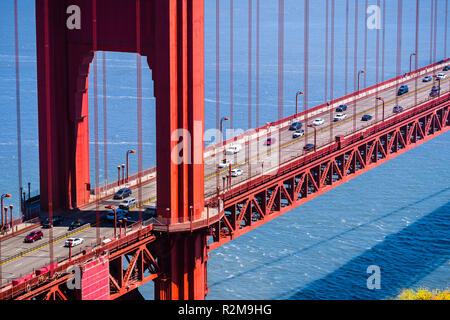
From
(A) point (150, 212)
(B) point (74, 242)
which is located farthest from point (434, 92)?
(B) point (74, 242)

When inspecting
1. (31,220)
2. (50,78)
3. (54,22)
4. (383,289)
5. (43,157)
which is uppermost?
(54,22)

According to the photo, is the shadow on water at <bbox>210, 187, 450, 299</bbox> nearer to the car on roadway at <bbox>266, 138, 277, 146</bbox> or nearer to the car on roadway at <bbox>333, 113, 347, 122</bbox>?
the car on roadway at <bbox>266, 138, 277, 146</bbox>

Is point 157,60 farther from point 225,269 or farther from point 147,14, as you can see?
point 225,269

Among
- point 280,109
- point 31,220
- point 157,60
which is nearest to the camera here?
point 157,60

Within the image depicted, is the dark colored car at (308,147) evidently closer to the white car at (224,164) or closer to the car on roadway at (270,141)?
the car on roadway at (270,141)

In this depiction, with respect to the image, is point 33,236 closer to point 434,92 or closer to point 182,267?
point 182,267

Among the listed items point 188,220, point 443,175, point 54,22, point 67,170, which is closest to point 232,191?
point 188,220
